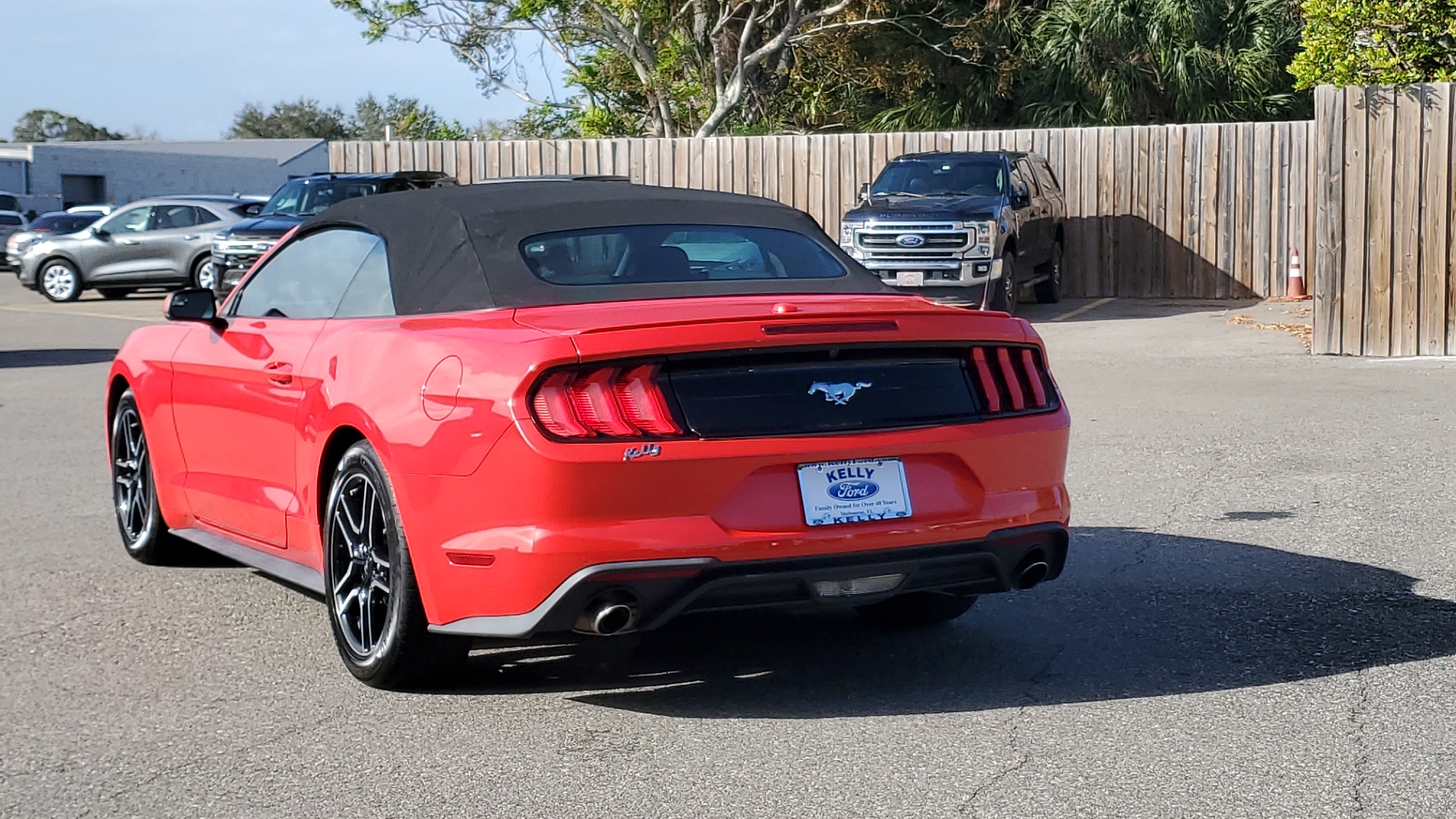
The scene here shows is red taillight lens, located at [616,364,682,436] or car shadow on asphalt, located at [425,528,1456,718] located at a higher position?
red taillight lens, located at [616,364,682,436]

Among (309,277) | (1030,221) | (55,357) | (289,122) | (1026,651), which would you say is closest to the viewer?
(1026,651)

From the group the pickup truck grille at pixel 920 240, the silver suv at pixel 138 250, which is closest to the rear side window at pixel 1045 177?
the pickup truck grille at pixel 920 240

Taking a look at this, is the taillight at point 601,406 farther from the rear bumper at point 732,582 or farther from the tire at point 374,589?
the tire at point 374,589

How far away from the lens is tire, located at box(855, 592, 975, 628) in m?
6.30

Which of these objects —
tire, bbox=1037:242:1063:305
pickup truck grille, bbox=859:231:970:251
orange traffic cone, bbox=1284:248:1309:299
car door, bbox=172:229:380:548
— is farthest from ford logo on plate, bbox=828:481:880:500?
orange traffic cone, bbox=1284:248:1309:299

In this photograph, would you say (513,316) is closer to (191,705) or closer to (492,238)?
(492,238)

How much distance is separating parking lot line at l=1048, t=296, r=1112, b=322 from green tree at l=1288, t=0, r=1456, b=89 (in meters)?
3.75

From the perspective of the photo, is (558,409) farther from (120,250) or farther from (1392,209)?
(120,250)

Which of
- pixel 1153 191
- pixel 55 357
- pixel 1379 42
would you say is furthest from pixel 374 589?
pixel 1153 191

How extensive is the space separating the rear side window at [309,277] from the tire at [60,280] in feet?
78.0

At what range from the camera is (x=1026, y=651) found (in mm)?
5902

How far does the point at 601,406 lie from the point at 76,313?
2358 centimetres

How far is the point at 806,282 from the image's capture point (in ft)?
20.4

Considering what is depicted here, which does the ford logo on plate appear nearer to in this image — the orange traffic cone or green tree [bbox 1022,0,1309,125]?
the orange traffic cone
